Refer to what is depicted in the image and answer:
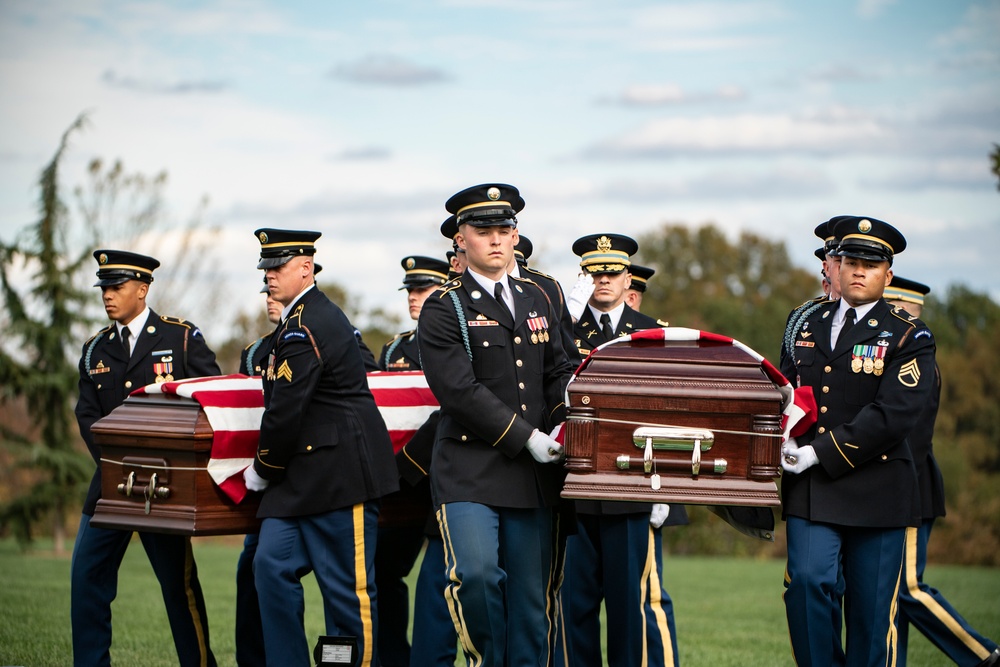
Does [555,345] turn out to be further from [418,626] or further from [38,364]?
[38,364]

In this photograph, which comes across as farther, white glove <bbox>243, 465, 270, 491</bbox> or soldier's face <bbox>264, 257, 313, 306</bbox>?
soldier's face <bbox>264, 257, 313, 306</bbox>

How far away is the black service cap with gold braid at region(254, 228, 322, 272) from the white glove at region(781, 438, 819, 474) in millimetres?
2486

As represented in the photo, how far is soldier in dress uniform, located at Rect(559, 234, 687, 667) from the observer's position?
6309 millimetres

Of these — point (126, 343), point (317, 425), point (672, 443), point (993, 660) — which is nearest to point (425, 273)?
point (126, 343)

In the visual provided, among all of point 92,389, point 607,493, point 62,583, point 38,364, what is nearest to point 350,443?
point 607,493

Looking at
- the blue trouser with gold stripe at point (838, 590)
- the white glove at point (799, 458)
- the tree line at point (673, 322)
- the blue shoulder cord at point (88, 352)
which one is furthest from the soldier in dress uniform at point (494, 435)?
the tree line at point (673, 322)

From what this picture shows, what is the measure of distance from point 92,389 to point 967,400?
35847 mm

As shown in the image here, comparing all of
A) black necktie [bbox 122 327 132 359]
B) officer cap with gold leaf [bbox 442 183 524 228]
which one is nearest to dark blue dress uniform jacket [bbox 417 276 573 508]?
officer cap with gold leaf [bbox 442 183 524 228]

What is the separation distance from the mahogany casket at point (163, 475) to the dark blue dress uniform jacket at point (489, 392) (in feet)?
3.54

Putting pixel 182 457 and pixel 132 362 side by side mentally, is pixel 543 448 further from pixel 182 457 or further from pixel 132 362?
pixel 132 362

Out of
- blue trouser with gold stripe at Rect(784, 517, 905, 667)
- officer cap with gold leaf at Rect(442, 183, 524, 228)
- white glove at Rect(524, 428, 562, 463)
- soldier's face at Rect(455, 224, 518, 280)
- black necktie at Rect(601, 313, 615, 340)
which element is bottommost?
blue trouser with gold stripe at Rect(784, 517, 905, 667)

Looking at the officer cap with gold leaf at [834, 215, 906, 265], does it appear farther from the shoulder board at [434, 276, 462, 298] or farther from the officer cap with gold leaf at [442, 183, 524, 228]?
the shoulder board at [434, 276, 462, 298]

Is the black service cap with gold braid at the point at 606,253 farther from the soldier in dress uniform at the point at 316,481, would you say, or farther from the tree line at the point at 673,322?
the tree line at the point at 673,322

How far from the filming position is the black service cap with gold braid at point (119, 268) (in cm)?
696
